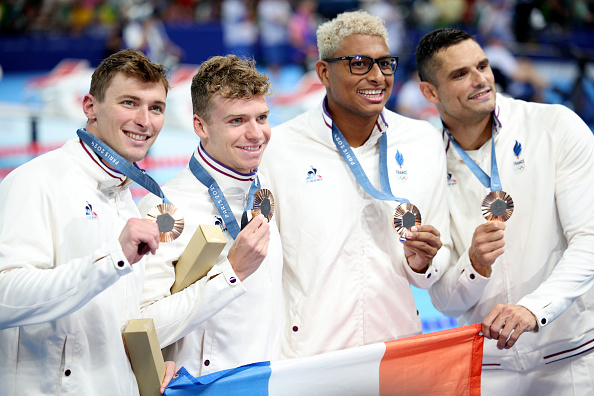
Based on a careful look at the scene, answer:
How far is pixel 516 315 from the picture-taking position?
3.14 metres

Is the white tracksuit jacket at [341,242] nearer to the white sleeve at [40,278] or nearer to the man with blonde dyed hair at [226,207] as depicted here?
the man with blonde dyed hair at [226,207]

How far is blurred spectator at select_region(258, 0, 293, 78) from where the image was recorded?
21109 millimetres

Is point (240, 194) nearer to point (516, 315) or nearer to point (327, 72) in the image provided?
point (327, 72)

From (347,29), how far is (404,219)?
1.13 meters

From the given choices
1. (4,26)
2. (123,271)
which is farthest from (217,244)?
(4,26)

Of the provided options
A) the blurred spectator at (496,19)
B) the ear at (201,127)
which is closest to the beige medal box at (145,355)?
the ear at (201,127)

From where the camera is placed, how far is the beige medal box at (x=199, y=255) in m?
2.67

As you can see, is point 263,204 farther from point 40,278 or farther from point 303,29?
point 303,29

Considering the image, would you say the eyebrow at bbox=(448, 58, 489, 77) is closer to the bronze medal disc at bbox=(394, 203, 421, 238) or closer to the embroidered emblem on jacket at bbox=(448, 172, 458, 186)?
the embroidered emblem on jacket at bbox=(448, 172, 458, 186)

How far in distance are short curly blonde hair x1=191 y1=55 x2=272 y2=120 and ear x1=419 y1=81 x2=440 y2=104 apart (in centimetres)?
117

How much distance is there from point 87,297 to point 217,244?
0.56 metres

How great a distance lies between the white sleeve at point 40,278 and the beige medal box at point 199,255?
0.40m

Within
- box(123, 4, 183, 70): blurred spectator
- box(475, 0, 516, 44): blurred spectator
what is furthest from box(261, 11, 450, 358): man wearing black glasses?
box(475, 0, 516, 44): blurred spectator

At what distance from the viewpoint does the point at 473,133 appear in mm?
3779
